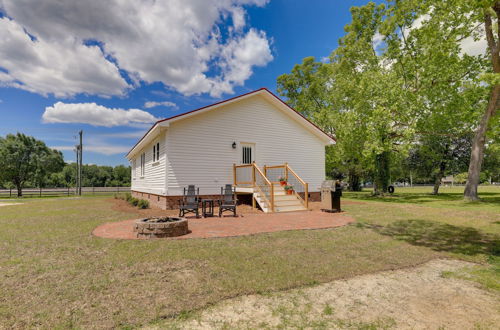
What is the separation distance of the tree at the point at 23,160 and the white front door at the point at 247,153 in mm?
35389

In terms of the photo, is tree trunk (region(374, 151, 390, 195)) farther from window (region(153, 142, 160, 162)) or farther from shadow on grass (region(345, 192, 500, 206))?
window (region(153, 142, 160, 162))

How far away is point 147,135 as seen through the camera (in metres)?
14.5

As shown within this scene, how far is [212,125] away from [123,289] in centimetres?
1086

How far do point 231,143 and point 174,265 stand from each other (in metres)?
10.2

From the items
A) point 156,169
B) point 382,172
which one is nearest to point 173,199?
point 156,169

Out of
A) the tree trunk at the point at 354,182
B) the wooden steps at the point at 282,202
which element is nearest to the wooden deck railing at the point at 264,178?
the wooden steps at the point at 282,202

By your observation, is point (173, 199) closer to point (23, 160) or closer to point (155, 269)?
point (155, 269)

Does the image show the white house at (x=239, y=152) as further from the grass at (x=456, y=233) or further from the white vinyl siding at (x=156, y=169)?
the grass at (x=456, y=233)

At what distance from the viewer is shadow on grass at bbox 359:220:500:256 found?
621 cm

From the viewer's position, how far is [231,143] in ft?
47.2

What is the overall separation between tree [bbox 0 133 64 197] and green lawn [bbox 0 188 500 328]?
35.4m

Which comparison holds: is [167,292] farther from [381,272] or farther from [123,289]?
[381,272]

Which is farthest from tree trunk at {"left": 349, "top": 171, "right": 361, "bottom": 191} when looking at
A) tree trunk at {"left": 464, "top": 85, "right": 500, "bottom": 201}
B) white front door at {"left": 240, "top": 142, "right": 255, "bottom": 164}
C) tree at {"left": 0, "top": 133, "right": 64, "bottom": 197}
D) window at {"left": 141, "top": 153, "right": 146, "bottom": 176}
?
tree at {"left": 0, "top": 133, "right": 64, "bottom": 197}

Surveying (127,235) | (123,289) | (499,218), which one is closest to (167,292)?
(123,289)
